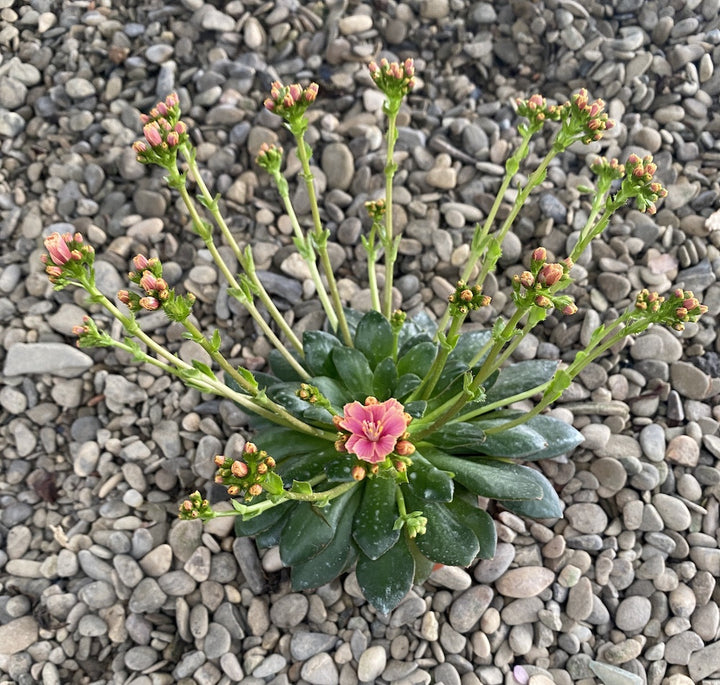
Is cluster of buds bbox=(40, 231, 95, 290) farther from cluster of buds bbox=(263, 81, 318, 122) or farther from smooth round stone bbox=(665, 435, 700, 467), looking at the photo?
smooth round stone bbox=(665, 435, 700, 467)

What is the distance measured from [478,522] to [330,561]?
1.62ft

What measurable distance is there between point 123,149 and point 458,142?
166cm

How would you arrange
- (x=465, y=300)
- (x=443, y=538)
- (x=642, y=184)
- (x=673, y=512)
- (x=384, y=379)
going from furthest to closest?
(x=673, y=512) < (x=384, y=379) < (x=443, y=538) < (x=642, y=184) < (x=465, y=300)

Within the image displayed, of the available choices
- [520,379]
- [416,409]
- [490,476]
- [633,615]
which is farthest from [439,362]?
[633,615]

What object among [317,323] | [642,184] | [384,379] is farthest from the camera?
[317,323]

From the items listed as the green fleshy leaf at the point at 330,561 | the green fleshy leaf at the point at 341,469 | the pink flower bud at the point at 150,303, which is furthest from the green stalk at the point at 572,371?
the pink flower bud at the point at 150,303

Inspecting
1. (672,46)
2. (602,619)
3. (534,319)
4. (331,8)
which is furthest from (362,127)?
(602,619)

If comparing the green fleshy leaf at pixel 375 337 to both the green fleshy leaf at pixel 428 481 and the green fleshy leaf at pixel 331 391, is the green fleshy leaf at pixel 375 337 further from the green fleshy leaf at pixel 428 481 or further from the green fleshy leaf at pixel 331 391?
the green fleshy leaf at pixel 428 481

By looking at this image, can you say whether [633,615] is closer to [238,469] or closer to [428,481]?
[428,481]

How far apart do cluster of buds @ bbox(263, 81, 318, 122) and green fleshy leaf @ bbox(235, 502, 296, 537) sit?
1235 mm

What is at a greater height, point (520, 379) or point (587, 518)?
point (520, 379)

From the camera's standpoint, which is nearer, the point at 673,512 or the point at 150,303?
the point at 150,303

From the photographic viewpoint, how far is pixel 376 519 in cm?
203

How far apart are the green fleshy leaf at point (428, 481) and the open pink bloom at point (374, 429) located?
1.54 feet
